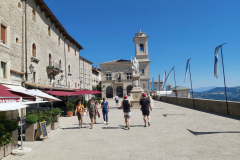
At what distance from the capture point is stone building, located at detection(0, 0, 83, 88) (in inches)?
486

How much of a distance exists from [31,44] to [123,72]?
128 ft

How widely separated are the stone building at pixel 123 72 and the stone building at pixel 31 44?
27.3 m

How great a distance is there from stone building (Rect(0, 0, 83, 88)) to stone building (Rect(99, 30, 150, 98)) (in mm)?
27309

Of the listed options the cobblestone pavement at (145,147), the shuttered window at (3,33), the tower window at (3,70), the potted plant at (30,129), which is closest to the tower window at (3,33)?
the shuttered window at (3,33)

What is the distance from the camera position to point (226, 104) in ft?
40.3

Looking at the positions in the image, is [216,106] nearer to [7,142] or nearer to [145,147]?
[145,147]

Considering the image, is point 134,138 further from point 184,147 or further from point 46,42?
point 46,42

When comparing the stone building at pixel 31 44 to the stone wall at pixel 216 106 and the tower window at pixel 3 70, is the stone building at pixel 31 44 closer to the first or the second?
the tower window at pixel 3 70

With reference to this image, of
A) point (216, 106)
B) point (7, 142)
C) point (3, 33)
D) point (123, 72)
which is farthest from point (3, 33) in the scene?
point (123, 72)

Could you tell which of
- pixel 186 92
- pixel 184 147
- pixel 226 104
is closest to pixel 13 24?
pixel 184 147

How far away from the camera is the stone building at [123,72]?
5266cm

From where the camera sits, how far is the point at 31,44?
1631 cm

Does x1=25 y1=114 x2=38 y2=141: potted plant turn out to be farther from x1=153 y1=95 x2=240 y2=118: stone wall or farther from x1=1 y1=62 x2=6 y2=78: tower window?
x1=153 y1=95 x2=240 y2=118: stone wall

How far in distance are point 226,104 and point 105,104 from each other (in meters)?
8.50
